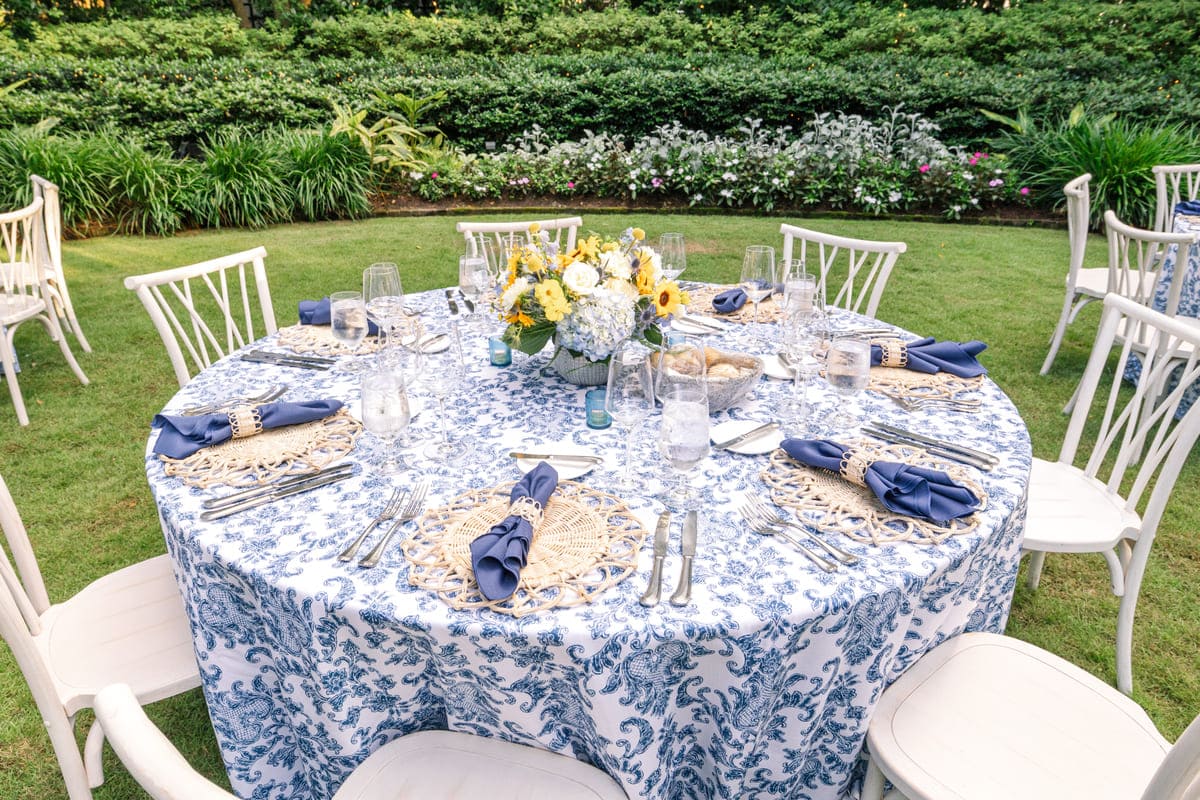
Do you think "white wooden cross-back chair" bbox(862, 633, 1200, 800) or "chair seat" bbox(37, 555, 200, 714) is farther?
"chair seat" bbox(37, 555, 200, 714)

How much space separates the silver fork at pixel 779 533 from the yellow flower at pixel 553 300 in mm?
703

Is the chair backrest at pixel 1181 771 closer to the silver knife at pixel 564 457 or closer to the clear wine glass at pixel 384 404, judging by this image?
the silver knife at pixel 564 457

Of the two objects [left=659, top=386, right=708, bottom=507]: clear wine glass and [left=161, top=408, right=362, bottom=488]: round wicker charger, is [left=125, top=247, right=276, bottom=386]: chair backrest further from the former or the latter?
[left=659, top=386, right=708, bottom=507]: clear wine glass

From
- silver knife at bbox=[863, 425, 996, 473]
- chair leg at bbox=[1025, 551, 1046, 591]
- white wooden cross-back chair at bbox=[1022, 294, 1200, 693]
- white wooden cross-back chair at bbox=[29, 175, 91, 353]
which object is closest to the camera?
silver knife at bbox=[863, 425, 996, 473]

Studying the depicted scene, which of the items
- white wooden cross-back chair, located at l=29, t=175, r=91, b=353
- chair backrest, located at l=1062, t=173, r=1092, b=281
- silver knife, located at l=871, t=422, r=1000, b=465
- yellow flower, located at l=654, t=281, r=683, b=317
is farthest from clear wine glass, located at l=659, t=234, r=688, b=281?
white wooden cross-back chair, located at l=29, t=175, r=91, b=353

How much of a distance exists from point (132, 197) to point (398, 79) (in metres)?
4.02

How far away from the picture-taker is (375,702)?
150 cm

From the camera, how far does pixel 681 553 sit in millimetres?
1445

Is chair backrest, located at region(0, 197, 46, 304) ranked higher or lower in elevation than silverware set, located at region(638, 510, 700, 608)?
higher

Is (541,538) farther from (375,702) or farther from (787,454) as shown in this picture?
(787,454)

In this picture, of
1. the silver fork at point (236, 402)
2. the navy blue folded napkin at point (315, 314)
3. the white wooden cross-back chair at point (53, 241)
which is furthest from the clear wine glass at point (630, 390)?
the white wooden cross-back chair at point (53, 241)

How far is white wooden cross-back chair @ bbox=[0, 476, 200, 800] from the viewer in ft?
5.46

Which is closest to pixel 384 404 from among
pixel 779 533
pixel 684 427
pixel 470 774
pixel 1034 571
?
pixel 684 427

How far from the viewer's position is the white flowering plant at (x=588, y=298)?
195cm
